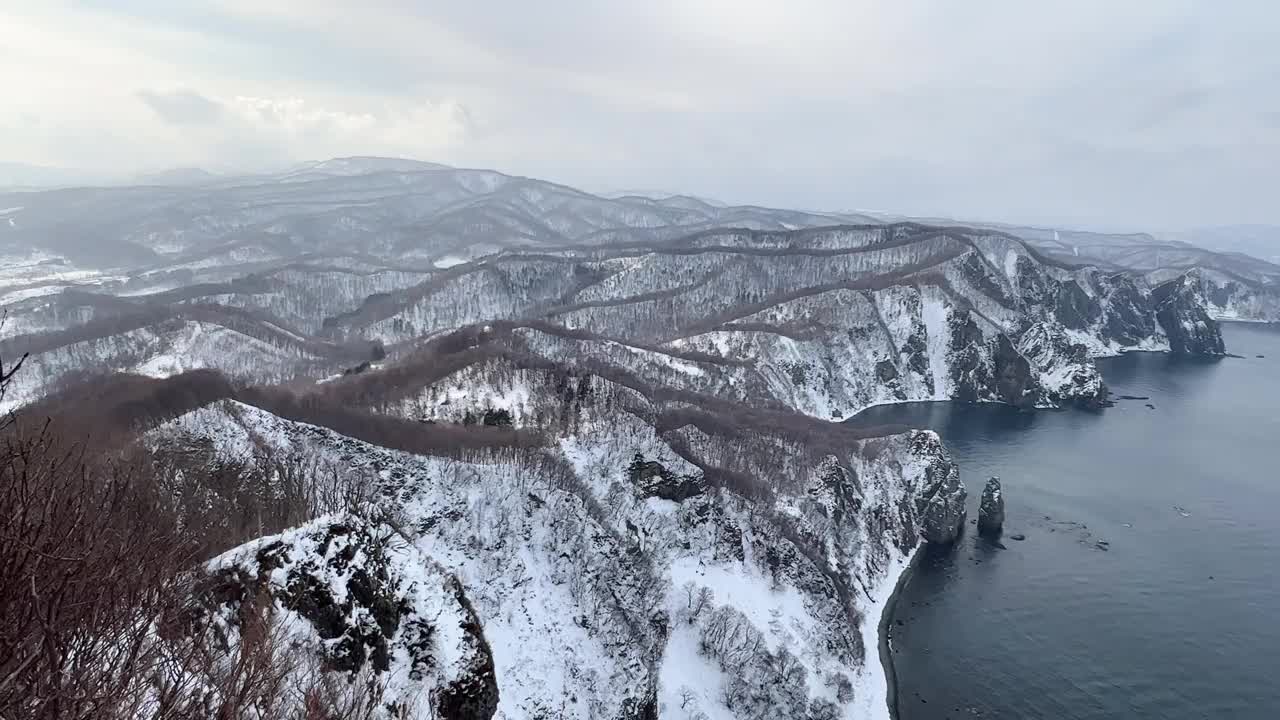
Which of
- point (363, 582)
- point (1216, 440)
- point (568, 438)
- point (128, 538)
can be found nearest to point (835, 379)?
point (1216, 440)

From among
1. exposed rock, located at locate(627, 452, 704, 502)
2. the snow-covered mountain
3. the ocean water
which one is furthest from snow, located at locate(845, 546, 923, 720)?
exposed rock, located at locate(627, 452, 704, 502)

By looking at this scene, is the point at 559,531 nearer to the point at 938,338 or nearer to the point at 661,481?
the point at 661,481

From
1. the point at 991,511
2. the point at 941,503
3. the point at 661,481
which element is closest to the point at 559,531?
the point at 661,481

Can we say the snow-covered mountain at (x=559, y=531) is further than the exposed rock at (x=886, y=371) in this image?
No

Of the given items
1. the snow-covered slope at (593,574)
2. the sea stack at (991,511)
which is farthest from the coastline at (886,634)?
the sea stack at (991,511)

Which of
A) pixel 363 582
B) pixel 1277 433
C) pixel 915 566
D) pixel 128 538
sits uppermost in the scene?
pixel 128 538

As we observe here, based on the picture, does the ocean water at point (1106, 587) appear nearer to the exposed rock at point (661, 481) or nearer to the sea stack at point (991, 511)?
the sea stack at point (991, 511)

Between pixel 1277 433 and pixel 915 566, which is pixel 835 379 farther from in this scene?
pixel 1277 433
